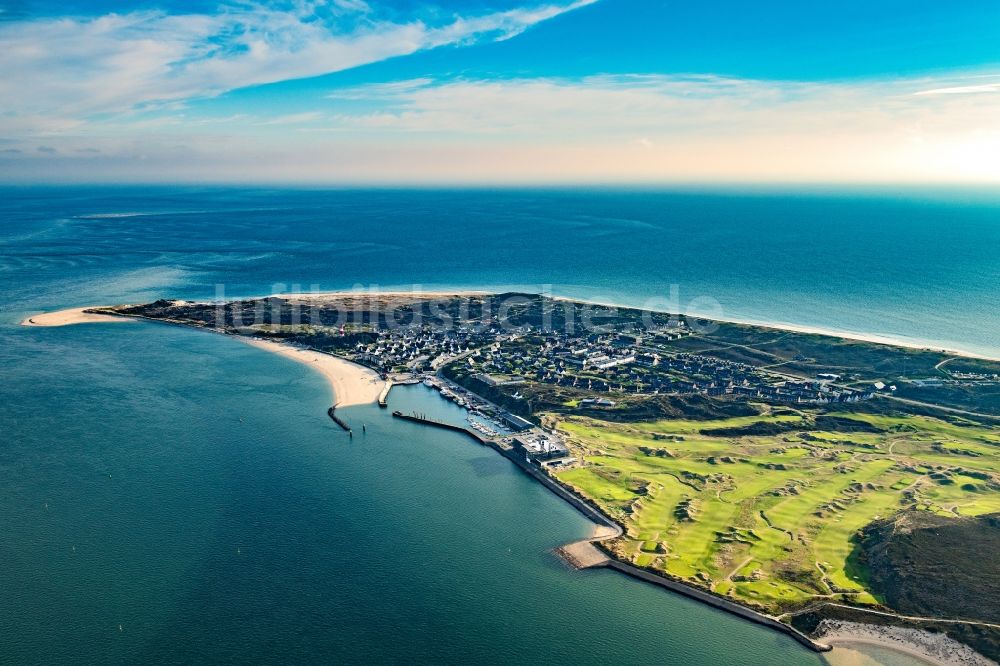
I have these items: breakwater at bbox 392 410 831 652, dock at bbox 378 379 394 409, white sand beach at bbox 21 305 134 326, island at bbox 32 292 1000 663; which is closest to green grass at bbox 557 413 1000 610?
island at bbox 32 292 1000 663

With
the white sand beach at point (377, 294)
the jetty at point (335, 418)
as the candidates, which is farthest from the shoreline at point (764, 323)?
the jetty at point (335, 418)

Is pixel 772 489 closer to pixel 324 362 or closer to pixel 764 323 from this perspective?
pixel 324 362

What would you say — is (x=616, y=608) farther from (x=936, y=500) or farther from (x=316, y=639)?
(x=936, y=500)

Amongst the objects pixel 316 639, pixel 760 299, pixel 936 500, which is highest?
pixel 760 299

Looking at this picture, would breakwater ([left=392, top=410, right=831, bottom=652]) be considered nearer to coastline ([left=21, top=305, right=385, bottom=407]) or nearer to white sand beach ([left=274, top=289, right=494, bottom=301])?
coastline ([left=21, top=305, right=385, bottom=407])

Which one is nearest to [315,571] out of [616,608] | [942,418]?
[616,608]

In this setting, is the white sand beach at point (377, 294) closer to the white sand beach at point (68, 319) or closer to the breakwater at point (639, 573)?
the white sand beach at point (68, 319)
